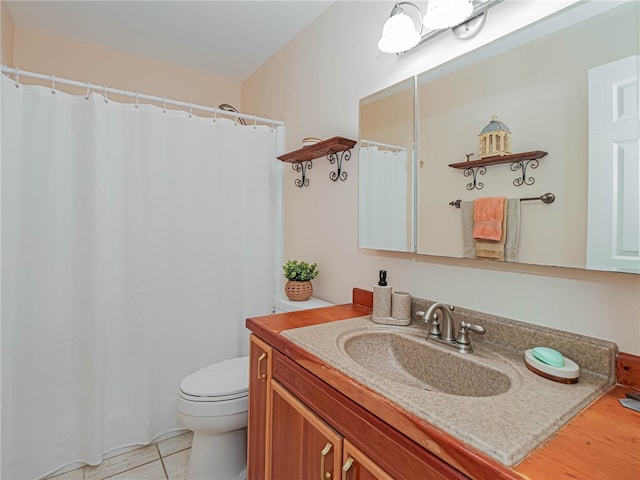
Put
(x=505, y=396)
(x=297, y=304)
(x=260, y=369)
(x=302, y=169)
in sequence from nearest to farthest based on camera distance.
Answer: (x=505, y=396), (x=260, y=369), (x=297, y=304), (x=302, y=169)

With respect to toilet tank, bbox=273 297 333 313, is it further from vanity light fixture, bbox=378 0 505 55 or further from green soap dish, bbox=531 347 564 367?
vanity light fixture, bbox=378 0 505 55

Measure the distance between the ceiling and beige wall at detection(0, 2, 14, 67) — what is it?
5 centimetres

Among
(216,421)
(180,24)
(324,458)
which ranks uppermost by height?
(180,24)

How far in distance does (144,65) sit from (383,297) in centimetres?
250

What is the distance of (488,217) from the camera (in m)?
1.09

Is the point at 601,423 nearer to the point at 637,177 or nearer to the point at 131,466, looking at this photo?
the point at 637,177

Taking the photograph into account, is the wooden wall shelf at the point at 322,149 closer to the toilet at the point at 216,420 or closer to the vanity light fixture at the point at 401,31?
the vanity light fixture at the point at 401,31

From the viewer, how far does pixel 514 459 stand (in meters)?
0.53

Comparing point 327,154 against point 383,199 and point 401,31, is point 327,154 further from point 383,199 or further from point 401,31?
point 401,31

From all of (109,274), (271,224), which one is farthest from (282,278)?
(109,274)

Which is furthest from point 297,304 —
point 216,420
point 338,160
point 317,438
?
point 317,438

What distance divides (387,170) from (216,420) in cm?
133

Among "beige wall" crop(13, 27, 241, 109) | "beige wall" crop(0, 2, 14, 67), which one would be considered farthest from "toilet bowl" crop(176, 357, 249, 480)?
"beige wall" crop(13, 27, 241, 109)

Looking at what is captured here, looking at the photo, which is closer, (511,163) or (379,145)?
(511,163)
